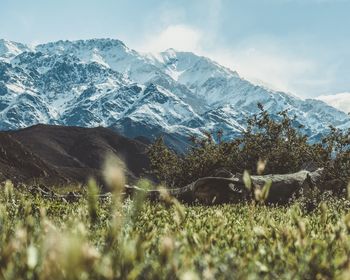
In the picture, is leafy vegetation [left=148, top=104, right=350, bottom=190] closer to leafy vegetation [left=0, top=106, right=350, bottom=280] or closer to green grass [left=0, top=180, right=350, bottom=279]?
leafy vegetation [left=0, top=106, right=350, bottom=280]

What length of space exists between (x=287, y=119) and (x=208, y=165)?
1097 cm

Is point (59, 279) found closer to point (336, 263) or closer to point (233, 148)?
point (336, 263)

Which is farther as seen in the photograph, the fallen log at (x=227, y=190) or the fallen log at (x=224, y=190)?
the fallen log at (x=227, y=190)

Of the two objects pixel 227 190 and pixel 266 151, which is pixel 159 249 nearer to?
pixel 227 190

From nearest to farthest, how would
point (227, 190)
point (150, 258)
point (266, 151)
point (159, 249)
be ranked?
1. point (150, 258)
2. point (159, 249)
3. point (227, 190)
4. point (266, 151)

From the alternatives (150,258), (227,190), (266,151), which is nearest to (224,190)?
(227,190)

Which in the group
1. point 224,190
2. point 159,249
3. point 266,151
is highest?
point 266,151

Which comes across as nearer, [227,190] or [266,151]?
[227,190]

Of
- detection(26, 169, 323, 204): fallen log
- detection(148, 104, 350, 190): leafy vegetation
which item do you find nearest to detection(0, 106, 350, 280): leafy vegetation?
detection(26, 169, 323, 204): fallen log

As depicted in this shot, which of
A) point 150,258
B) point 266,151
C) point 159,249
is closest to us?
point 150,258

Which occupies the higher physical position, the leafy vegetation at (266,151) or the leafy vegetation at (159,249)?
the leafy vegetation at (266,151)

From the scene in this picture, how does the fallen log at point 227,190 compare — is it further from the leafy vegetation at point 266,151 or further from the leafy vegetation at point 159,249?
the leafy vegetation at point 266,151

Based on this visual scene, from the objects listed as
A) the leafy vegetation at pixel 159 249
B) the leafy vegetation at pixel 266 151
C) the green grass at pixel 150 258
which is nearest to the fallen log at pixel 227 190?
the leafy vegetation at pixel 159 249

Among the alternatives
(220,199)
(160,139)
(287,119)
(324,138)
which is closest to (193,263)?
(220,199)
